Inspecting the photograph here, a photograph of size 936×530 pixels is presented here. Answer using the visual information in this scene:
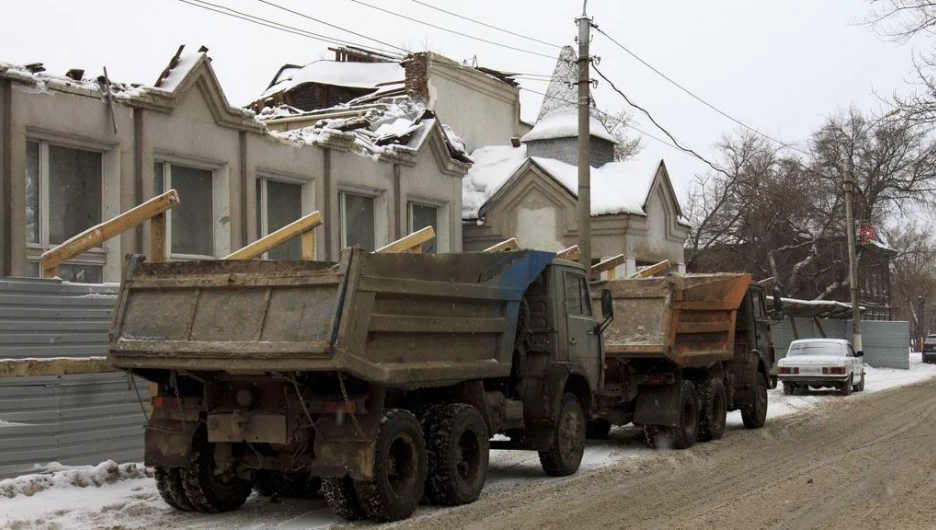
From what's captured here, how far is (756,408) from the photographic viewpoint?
17.8 m

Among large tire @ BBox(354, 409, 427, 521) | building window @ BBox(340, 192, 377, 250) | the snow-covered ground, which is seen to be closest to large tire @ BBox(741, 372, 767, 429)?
the snow-covered ground

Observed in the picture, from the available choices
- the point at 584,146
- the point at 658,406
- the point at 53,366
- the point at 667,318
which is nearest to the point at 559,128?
the point at 584,146

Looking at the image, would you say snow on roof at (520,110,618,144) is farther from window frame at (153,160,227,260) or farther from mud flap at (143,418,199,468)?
mud flap at (143,418,199,468)

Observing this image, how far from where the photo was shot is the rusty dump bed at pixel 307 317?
8.25 m

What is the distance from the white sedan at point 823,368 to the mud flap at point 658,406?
43.7ft

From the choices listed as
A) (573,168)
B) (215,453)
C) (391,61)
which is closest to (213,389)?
(215,453)

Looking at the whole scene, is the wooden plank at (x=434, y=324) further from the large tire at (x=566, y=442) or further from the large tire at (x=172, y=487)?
the large tire at (x=172, y=487)

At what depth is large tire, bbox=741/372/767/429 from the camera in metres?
→ 17.8

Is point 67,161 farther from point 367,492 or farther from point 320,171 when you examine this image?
point 367,492

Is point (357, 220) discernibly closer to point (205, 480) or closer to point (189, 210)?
point (189, 210)

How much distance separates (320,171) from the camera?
19125 millimetres

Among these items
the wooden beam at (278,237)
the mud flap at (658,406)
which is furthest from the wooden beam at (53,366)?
the mud flap at (658,406)

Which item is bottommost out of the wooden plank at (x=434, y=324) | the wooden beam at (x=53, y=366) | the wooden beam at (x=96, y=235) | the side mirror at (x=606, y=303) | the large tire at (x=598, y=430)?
the large tire at (x=598, y=430)

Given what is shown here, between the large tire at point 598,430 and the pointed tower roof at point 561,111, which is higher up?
the pointed tower roof at point 561,111
